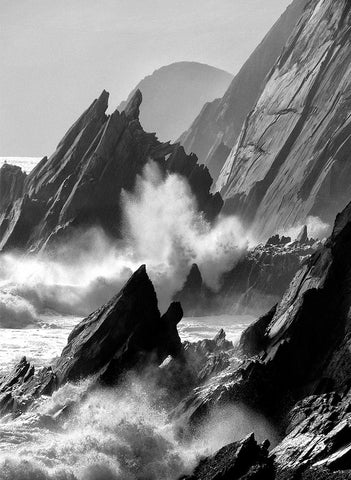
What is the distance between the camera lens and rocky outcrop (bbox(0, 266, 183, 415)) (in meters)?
48.1

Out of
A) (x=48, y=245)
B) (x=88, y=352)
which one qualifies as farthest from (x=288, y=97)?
(x=88, y=352)

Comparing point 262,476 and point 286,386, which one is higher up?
point 286,386

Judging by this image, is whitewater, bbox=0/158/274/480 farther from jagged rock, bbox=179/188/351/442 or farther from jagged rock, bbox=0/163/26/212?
jagged rock, bbox=0/163/26/212

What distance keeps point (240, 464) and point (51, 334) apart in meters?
44.8

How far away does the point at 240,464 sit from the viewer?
116ft

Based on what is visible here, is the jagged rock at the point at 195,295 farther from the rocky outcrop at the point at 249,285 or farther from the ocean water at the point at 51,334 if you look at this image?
the ocean water at the point at 51,334

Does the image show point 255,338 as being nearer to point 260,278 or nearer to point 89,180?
point 260,278

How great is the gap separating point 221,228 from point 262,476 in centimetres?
8036

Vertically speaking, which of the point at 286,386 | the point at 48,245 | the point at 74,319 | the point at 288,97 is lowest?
the point at 286,386

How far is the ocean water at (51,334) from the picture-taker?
65.1m

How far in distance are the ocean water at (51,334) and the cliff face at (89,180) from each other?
52.9ft

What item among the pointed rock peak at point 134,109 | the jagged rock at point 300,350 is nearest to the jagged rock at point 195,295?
the pointed rock peak at point 134,109

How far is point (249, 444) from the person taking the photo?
119 ft

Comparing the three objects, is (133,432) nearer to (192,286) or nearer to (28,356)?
(28,356)
